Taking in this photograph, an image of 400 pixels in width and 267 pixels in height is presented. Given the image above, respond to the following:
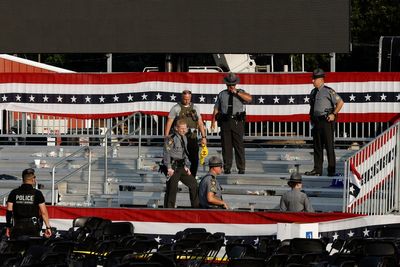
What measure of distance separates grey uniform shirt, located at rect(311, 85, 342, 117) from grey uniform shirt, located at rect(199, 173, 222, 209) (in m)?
2.54

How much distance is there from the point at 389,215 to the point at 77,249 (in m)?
4.96

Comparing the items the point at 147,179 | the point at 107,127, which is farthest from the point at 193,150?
the point at 107,127

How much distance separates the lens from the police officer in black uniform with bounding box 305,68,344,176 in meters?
22.5

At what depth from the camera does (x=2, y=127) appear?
28.4m

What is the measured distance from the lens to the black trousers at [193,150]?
73.0ft

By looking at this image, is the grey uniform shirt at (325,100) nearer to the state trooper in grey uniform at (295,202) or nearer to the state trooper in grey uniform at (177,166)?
the state trooper in grey uniform at (177,166)

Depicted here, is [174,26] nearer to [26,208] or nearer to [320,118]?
[320,118]

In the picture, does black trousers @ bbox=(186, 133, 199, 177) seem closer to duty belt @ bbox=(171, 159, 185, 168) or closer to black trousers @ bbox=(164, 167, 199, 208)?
duty belt @ bbox=(171, 159, 185, 168)

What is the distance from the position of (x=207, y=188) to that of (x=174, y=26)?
5.52 meters

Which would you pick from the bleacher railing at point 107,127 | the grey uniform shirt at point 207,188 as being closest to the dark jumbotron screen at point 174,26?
the bleacher railing at point 107,127

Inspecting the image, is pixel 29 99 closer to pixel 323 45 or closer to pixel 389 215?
pixel 323 45

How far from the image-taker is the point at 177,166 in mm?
21938

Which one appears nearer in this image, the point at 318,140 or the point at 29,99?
the point at 318,140

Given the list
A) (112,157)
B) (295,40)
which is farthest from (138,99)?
(295,40)
